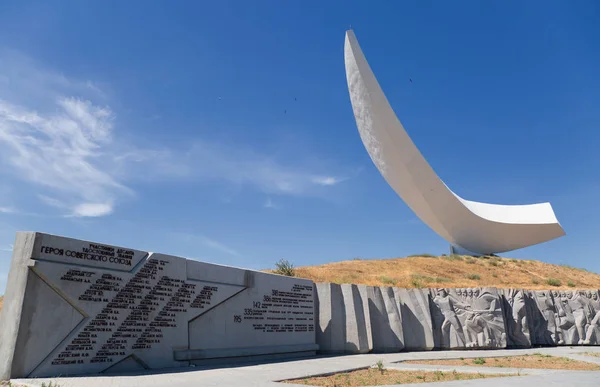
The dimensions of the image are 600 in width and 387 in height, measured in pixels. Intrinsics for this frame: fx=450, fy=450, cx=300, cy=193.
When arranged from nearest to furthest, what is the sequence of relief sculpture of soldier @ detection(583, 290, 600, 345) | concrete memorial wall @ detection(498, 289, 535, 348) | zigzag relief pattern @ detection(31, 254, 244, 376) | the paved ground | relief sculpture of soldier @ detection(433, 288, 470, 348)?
the paved ground, zigzag relief pattern @ detection(31, 254, 244, 376), relief sculpture of soldier @ detection(433, 288, 470, 348), concrete memorial wall @ detection(498, 289, 535, 348), relief sculpture of soldier @ detection(583, 290, 600, 345)

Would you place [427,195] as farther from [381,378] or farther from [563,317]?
[381,378]

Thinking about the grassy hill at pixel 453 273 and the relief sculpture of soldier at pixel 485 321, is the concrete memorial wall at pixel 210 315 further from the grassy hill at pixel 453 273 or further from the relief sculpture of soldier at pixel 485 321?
the grassy hill at pixel 453 273

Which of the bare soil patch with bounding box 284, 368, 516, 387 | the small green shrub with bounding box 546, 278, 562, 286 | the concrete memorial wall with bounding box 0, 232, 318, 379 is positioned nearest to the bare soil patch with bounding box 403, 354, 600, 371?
the bare soil patch with bounding box 284, 368, 516, 387

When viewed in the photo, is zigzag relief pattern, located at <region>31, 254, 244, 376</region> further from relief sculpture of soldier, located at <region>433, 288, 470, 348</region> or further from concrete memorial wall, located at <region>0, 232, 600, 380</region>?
relief sculpture of soldier, located at <region>433, 288, 470, 348</region>

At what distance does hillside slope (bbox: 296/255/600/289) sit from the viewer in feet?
63.1

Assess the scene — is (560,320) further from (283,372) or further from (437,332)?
(283,372)

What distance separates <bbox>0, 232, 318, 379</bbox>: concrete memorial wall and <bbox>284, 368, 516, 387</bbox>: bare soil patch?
97.7 inches

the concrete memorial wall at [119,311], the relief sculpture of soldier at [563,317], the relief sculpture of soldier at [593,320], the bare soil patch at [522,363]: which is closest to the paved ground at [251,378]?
the concrete memorial wall at [119,311]

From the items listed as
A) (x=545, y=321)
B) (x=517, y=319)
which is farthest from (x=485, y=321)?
(x=545, y=321)

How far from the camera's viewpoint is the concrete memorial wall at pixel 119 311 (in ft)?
18.7

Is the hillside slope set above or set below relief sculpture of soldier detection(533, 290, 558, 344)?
above

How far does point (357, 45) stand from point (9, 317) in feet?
58.5

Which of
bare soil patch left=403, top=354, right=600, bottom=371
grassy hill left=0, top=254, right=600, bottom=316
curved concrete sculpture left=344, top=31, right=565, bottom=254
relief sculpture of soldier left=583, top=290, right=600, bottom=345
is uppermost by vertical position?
curved concrete sculpture left=344, top=31, right=565, bottom=254

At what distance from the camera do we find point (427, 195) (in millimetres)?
23141
